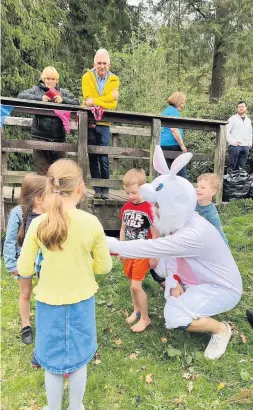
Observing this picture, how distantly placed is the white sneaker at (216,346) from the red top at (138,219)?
3.24 ft

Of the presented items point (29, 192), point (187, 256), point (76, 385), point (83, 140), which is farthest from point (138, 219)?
point (83, 140)

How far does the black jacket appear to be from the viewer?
5168 millimetres

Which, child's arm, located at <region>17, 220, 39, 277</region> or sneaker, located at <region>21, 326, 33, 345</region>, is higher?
child's arm, located at <region>17, 220, 39, 277</region>

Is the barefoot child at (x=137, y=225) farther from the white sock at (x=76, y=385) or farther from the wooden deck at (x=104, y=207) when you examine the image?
the wooden deck at (x=104, y=207)

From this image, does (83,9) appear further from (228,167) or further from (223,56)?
(228,167)

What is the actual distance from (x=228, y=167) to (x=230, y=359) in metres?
5.82

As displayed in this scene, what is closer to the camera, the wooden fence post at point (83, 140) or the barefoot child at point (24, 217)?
the barefoot child at point (24, 217)

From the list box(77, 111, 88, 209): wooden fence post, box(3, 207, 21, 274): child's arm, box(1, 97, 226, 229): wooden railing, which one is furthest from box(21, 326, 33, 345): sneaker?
box(1, 97, 226, 229): wooden railing

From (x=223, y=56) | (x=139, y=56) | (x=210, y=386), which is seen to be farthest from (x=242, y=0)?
(x=210, y=386)

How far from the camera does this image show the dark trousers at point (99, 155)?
5.44m

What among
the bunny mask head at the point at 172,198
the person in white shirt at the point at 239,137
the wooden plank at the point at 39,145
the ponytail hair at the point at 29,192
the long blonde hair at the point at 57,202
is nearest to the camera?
the long blonde hair at the point at 57,202

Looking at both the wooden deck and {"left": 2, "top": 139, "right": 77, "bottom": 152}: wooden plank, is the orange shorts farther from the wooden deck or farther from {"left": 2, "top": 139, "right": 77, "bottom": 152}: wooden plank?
the wooden deck

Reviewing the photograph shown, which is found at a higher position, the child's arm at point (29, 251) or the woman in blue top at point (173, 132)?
the woman in blue top at point (173, 132)

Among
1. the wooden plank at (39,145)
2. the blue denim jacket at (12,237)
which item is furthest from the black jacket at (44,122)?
the blue denim jacket at (12,237)
